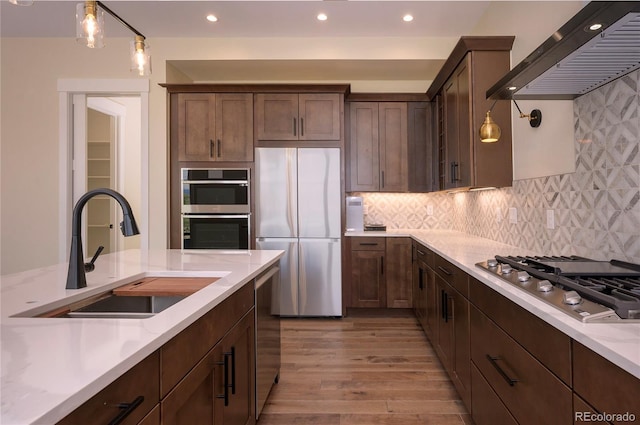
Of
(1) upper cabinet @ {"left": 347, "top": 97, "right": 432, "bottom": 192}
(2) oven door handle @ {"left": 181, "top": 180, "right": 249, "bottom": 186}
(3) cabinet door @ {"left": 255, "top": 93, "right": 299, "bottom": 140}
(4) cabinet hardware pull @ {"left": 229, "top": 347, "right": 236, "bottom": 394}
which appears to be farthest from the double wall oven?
(4) cabinet hardware pull @ {"left": 229, "top": 347, "right": 236, "bottom": 394}

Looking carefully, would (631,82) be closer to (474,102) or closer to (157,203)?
(474,102)

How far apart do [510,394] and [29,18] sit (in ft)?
16.0

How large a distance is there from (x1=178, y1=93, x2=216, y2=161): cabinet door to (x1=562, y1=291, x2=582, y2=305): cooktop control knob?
341 cm

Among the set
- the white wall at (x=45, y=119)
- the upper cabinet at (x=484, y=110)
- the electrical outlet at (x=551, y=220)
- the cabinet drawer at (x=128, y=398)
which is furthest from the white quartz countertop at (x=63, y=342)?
the white wall at (x=45, y=119)

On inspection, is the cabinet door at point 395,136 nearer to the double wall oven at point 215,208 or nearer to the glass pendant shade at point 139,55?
the double wall oven at point 215,208

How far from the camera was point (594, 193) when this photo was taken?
174 cm

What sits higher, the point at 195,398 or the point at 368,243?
the point at 368,243

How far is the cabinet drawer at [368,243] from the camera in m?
3.77

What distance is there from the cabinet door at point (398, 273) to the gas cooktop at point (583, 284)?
78.5 inches

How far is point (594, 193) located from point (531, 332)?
1.00 metres

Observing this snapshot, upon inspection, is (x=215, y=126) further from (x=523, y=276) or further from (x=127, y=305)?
(x=523, y=276)

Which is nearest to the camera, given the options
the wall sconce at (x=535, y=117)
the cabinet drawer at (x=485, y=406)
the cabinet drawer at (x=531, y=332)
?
the cabinet drawer at (x=531, y=332)

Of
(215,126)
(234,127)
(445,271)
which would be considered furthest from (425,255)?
(215,126)

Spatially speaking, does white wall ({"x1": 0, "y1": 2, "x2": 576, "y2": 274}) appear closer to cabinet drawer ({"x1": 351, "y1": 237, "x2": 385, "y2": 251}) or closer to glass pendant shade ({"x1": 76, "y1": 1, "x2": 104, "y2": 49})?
cabinet drawer ({"x1": 351, "y1": 237, "x2": 385, "y2": 251})
